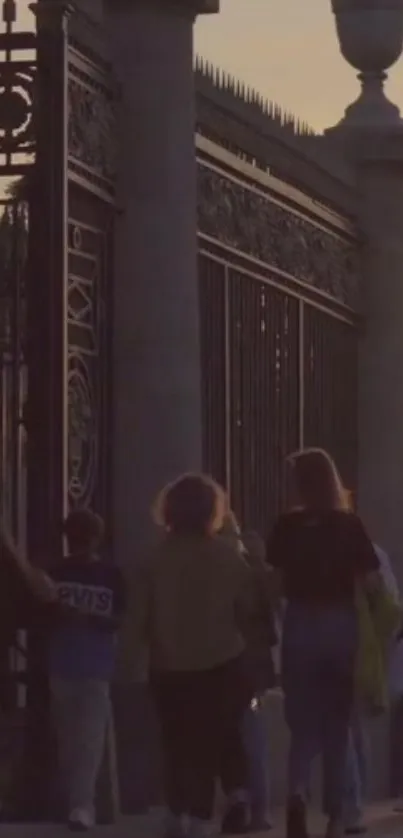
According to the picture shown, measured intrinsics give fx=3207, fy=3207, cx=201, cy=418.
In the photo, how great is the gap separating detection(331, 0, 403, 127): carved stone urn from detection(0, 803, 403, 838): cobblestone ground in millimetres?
5113

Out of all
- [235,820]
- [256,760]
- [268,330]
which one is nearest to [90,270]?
[256,760]

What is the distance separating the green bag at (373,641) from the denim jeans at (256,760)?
67cm

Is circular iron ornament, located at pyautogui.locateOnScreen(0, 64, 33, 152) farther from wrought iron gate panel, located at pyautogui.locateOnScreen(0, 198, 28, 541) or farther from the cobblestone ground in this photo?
the cobblestone ground

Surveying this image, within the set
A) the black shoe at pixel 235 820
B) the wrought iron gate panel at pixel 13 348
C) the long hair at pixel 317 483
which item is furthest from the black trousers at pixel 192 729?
the wrought iron gate panel at pixel 13 348

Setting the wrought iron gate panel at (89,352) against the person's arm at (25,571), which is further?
the wrought iron gate panel at (89,352)

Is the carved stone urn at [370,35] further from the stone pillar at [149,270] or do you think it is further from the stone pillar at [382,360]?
the stone pillar at [149,270]

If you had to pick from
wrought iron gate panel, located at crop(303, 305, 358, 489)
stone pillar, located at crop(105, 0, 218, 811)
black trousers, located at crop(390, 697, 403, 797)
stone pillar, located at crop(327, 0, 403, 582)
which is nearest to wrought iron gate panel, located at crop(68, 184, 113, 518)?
stone pillar, located at crop(105, 0, 218, 811)

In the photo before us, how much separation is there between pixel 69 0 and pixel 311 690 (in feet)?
9.55

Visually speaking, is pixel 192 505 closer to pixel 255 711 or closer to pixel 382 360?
pixel 255 711

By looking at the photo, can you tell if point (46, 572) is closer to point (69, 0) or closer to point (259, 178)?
point (69, 0)

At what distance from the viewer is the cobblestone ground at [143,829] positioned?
1162 cm

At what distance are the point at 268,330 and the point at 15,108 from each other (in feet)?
12.6

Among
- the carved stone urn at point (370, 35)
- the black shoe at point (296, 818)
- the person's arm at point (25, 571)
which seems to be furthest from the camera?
the carved stone urn at point (370, 35)

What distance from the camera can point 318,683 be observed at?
38.1 ft
